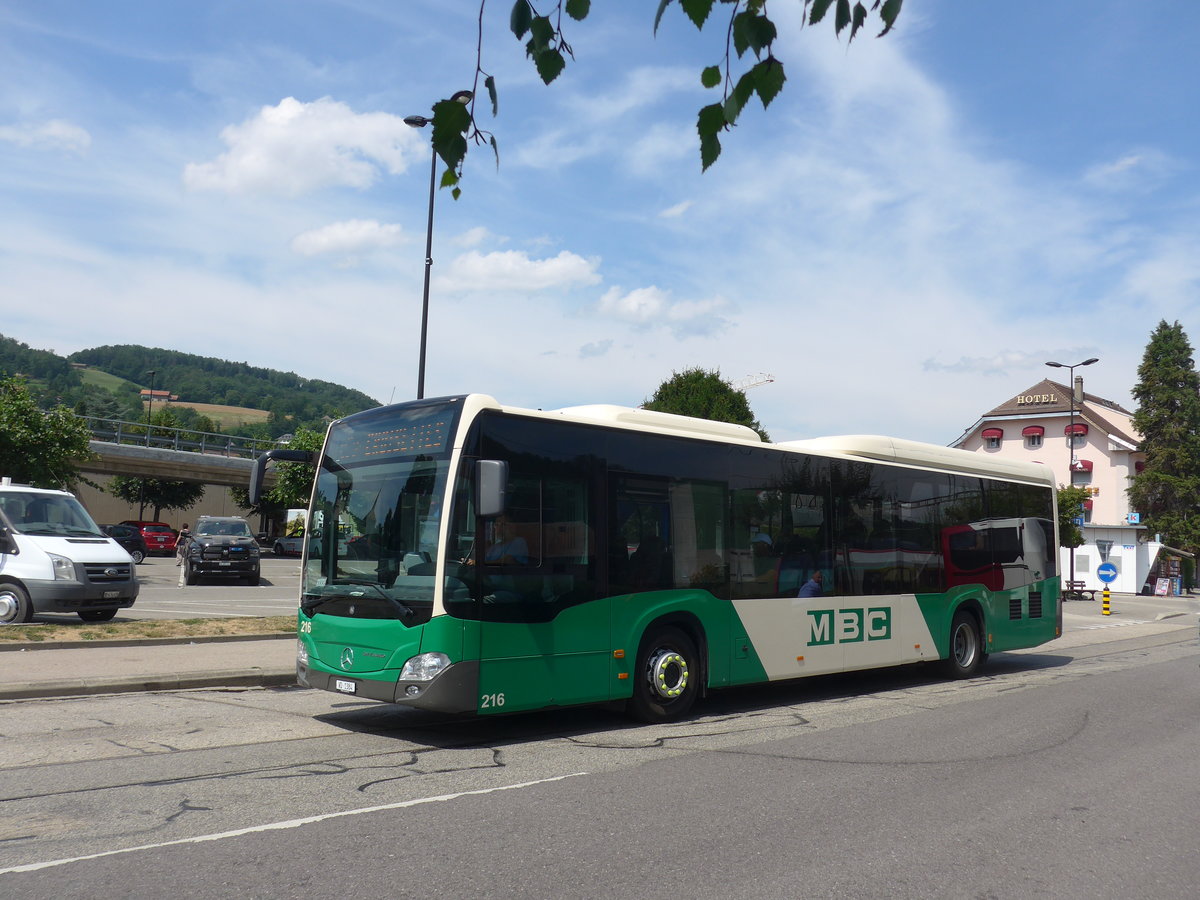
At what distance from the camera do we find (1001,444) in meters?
76.1

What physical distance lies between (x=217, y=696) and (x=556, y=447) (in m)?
4.84

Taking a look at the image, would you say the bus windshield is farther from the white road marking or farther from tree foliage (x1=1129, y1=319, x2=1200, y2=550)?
tree foliage (x1=1129, y1=319, x2=1200, y2=550)

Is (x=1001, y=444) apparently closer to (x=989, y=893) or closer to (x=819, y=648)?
(x=819, y=648)

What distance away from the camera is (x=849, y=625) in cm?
1225

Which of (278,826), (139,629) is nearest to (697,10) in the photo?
(278,826)

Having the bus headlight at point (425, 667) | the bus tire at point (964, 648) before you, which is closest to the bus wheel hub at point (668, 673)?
the bus headlight at point (425, 667)

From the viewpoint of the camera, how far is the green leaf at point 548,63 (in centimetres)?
347

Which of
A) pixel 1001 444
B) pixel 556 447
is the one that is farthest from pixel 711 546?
pixel 1001 444

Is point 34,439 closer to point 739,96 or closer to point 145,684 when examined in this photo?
point 145,684

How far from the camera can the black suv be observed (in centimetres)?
3038

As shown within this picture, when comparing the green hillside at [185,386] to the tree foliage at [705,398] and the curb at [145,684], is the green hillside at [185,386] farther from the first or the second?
the curb at [145,684]

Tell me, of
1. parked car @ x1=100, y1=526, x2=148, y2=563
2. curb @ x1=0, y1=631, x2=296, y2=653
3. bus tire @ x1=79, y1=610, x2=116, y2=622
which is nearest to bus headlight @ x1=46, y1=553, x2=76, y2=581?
bus tire @ x1=79, y1=610, x2=116, y2=622

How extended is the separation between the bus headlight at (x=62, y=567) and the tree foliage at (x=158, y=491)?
→ 6517cm

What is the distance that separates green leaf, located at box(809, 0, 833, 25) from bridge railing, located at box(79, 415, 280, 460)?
5599 cm
